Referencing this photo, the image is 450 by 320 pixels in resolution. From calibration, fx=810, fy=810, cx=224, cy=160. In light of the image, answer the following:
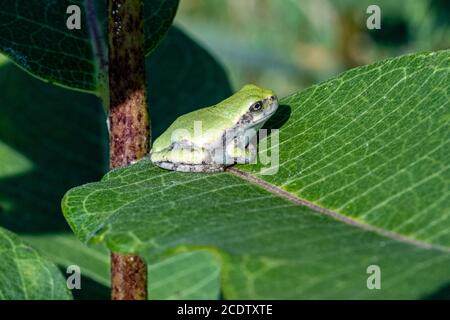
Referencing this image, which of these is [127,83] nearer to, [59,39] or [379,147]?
[59,39]

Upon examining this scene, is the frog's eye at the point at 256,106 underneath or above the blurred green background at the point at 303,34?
underneath

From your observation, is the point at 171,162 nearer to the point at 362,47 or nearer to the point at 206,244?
the point at 206,244

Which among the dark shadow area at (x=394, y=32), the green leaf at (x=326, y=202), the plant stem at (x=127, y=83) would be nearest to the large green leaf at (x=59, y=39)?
the plant stem at (x=127, y=83)

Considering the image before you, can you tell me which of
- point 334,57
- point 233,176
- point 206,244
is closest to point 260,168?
point 233,176

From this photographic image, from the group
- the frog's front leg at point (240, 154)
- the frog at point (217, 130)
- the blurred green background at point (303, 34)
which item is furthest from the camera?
the blurred green background at point (303, 34)

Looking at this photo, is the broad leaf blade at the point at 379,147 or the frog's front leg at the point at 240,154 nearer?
the broad leaf blade at the point at 379,147

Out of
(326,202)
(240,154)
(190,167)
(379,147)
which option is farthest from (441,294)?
(190,167)

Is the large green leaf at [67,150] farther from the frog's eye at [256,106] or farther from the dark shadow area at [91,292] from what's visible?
the frog's eye at [256,106]
